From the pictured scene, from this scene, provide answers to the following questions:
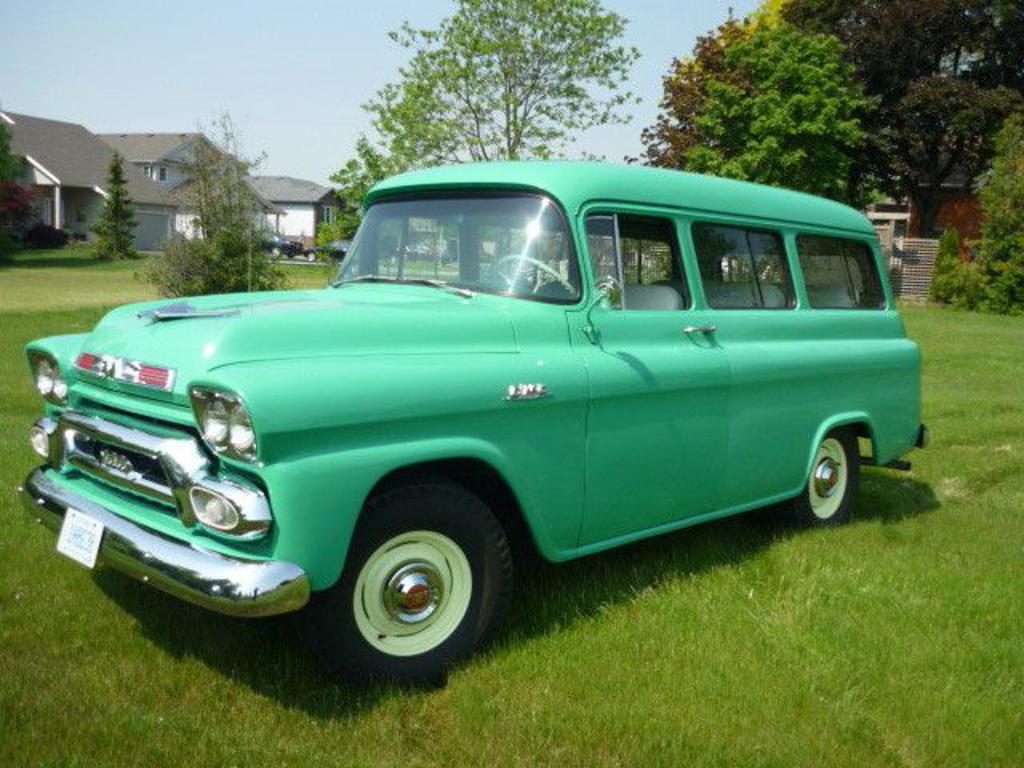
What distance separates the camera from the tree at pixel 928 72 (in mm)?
31938

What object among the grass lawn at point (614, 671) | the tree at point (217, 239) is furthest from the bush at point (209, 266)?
the grass lawn at point (614, 671)

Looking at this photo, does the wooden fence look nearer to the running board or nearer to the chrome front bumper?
the running board

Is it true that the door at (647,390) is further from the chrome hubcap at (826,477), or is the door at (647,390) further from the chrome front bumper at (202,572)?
the chrome front bumper at (202,572)

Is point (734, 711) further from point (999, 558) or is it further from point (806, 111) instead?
point (806, 111)

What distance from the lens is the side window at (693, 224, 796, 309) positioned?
4.67 metres

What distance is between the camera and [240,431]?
113 inches

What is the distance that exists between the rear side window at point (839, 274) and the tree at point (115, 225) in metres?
41.3

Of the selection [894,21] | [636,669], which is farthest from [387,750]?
[894,21]

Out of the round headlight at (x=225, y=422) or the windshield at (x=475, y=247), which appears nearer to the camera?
the round headlight at (x=225, y=422)

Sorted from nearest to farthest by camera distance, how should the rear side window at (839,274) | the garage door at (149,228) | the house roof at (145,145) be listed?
1. the rear side window at (839,274)
2. the garage door at (149,228)
3. the house roof at (145,145)

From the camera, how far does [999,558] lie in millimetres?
5109

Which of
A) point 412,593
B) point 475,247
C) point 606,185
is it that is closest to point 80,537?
point 412,593

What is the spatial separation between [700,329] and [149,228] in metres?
54.0

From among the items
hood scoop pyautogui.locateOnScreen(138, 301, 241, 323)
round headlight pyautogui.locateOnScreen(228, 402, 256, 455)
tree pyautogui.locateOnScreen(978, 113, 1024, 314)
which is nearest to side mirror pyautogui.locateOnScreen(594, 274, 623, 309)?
hood scoop pyautogui.locateOnScreen(138, 301, 241, 323)
